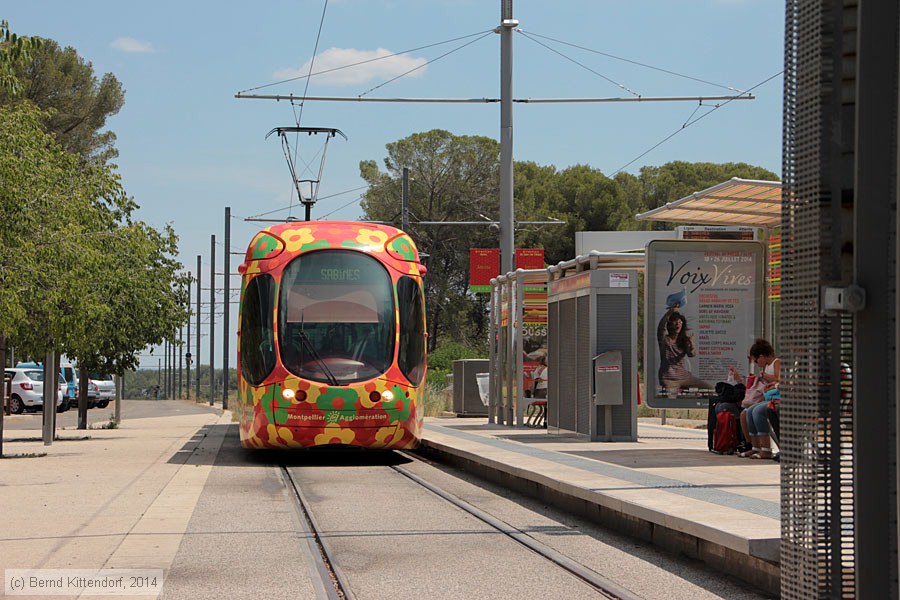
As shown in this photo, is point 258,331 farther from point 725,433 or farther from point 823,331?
point 823,331

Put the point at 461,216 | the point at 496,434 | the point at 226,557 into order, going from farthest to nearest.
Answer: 1. the point at 461,216
2. the point at 496,434
3. the point at 226,557

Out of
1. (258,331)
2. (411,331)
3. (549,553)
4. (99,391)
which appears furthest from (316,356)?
(99,391)

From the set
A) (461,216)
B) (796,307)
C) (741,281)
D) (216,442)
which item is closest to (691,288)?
(741,281)

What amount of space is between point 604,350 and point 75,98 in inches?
1263

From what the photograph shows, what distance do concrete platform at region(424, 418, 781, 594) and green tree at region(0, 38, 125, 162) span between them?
95.3ft

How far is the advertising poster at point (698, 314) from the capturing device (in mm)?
16875

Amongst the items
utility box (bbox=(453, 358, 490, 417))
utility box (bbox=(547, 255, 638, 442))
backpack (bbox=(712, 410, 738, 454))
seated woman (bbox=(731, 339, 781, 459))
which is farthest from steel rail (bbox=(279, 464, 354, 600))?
utility box (bbox=(453, 358, 490, 417))

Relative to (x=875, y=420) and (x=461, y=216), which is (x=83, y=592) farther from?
(x=461, y=216)

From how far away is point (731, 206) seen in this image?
15.8m

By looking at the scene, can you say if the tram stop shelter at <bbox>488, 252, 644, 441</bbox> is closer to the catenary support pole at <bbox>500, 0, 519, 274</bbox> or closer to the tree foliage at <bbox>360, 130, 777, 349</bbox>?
the catenary support pole at <bbox>500, 0, 519, 274</bbox>

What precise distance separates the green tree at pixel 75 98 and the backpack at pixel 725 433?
3203 centimetres

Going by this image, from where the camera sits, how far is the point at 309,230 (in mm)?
17750

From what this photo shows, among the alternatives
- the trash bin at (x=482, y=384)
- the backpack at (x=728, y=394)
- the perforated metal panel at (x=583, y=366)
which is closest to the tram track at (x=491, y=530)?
the backpack at (x=728, y=394)

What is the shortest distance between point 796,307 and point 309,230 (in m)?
14.5
